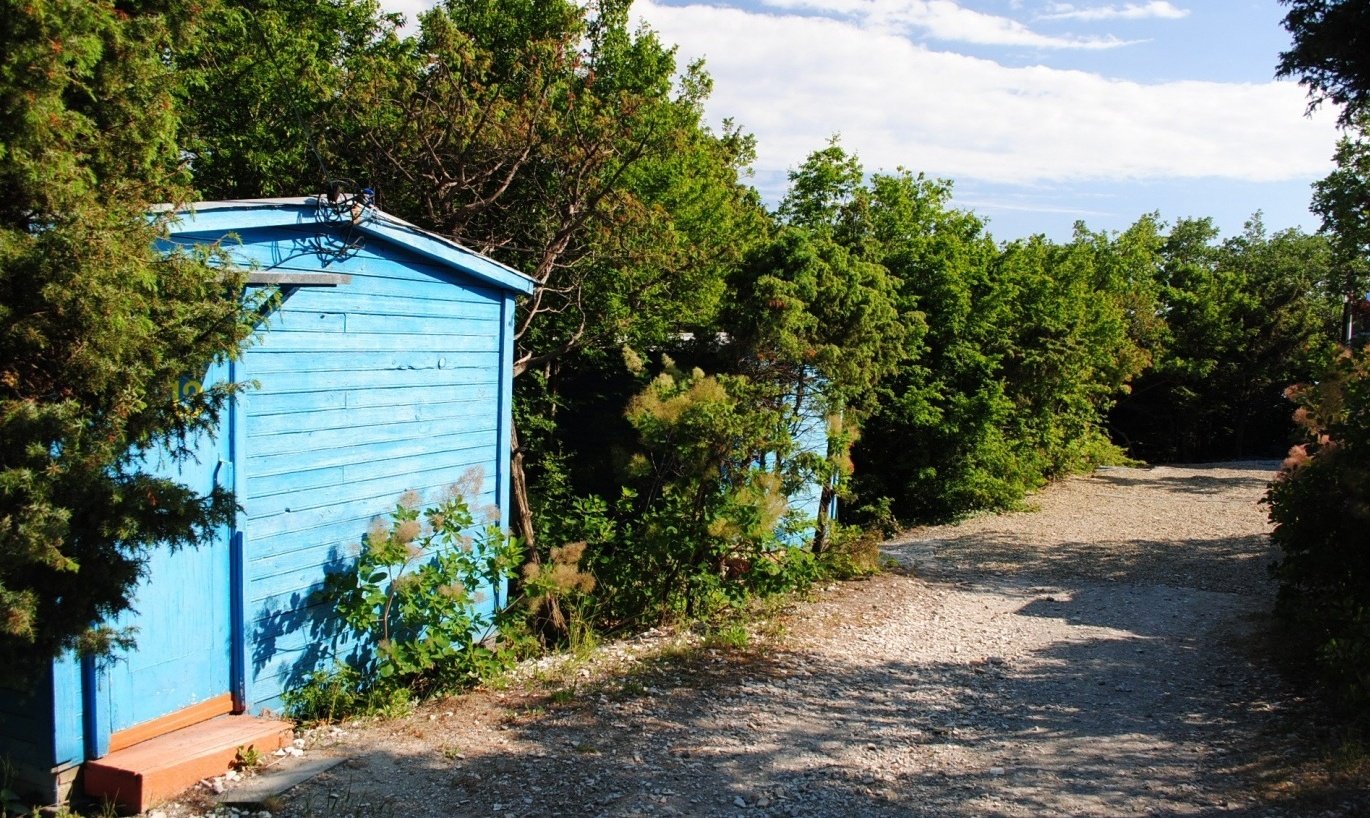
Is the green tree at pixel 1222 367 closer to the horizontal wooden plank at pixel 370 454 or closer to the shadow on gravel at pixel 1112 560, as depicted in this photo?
the shadow on gravel at pixel 1112 560

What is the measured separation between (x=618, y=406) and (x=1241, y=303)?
2296 cm

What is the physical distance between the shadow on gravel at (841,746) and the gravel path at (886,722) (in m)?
0.02

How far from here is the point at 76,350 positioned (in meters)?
3.09

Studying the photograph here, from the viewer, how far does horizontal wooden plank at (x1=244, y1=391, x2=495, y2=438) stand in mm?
5265

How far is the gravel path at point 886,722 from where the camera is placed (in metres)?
4.55

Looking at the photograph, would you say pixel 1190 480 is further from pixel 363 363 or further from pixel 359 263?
pixel 359 263

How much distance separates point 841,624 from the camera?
26.2 ft

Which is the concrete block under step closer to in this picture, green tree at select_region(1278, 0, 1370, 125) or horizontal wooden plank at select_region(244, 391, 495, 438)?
horizontal wooden plank at select_region(244, 391, 495, 438)

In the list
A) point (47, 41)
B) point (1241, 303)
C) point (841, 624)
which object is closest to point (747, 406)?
point (841, 624)

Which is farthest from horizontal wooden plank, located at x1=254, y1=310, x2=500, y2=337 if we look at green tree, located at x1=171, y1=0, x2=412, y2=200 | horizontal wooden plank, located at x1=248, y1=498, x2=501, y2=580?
green tree, located at x1=171, y1=0, x2=412, y2=200

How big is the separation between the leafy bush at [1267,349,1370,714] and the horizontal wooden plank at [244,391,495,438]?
552cm

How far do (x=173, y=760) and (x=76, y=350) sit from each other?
7.45 ft

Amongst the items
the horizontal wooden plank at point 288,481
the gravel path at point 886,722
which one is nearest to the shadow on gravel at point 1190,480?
the gravel path at point 886,722

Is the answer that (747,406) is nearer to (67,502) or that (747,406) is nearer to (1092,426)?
(67,502)
